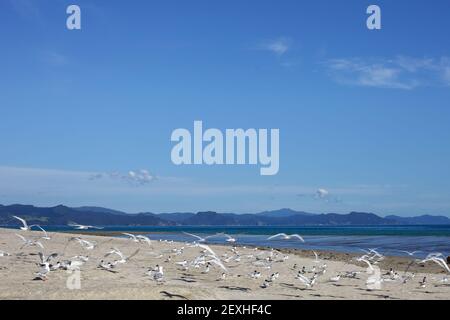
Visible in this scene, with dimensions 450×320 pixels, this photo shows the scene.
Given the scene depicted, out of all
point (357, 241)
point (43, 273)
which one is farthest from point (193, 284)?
point (357, 241)

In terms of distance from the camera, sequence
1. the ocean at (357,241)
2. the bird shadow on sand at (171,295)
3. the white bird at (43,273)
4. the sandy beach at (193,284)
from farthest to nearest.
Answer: the ocean at (357,241) < the white bird at (43,273) < the sandy beach at (193,284) < the bird shadow on sand at (171,295)

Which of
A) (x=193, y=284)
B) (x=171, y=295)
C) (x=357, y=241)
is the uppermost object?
(x=171, y=295)

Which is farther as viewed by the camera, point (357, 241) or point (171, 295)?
point (357, 241)

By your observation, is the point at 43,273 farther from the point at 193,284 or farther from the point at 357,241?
the point at 357,241

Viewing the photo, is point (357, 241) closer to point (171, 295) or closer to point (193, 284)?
point (193, 284)

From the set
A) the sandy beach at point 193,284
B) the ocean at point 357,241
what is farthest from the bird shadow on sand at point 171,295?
the ocean at point 357,241

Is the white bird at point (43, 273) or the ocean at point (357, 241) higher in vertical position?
the white bird at point (43, 273)

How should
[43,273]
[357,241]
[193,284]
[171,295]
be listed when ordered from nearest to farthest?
[171,295] < [43,273] < [193,284] < [357,241]

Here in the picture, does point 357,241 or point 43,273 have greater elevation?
point 43,273

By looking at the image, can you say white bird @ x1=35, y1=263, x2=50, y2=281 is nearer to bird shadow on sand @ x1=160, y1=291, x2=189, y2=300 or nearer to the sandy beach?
the sandy beach

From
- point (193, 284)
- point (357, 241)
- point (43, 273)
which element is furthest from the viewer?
point (357, 241)

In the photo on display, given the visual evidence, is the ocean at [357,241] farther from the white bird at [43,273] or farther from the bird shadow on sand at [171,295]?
the bird shadow on sand at [171,295]
